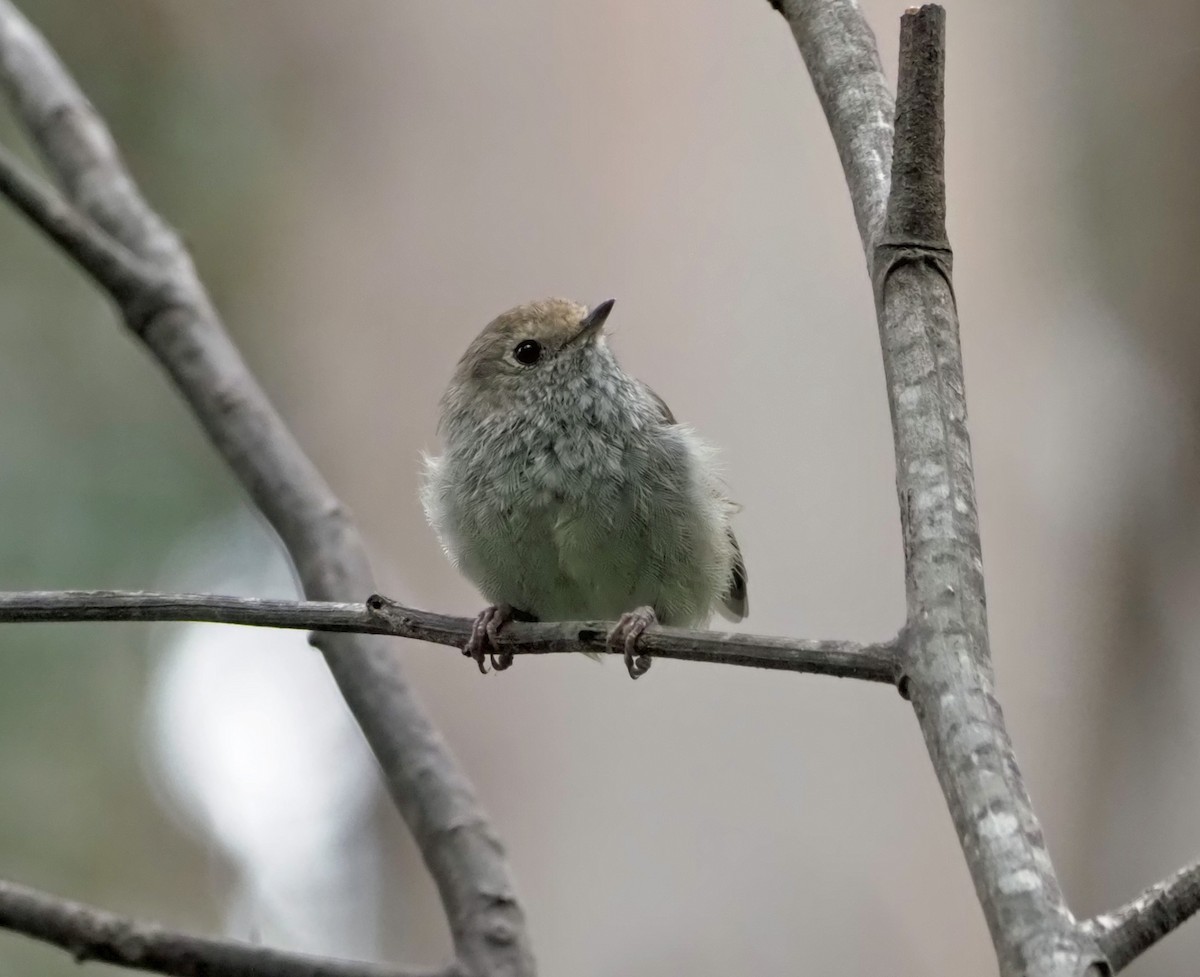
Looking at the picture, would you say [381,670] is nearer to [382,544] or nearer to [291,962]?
[291,962]

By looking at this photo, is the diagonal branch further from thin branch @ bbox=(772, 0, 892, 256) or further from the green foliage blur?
the green foliage blur

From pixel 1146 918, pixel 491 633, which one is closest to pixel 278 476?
pixel 491 633

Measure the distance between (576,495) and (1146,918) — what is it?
1649 mm

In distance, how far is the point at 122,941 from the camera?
71.7 inches

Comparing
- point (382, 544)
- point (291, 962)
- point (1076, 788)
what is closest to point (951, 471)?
point (291, 962)

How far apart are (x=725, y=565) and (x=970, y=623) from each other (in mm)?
1584

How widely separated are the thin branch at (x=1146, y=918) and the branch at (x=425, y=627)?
1.10 feet

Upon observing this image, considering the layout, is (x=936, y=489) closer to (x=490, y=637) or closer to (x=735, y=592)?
(x=490, y=637)

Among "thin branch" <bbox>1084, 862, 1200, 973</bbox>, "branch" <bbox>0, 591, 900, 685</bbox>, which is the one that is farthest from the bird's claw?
"thin branch" <bbox>1084, 862, 1200, 973</bbox>

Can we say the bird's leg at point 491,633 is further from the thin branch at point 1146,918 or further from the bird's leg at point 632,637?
the thin branch at point 1146,918

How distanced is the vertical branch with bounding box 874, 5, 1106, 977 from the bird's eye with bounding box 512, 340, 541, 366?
135 centimetres

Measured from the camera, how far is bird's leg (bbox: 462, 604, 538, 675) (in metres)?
2.31

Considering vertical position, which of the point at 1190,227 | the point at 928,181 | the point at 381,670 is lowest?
the point at 381,670

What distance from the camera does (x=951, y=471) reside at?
61.8 inches
